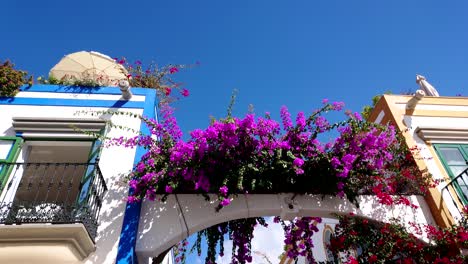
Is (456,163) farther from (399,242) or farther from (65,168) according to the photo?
(65,168)

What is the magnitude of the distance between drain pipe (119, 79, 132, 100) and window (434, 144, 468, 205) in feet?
19.8

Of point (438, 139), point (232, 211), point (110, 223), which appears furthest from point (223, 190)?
point (438, 139)

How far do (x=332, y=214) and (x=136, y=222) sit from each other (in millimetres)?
3060

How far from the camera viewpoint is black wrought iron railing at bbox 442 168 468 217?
5875mm

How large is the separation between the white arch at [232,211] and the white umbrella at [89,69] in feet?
11.1

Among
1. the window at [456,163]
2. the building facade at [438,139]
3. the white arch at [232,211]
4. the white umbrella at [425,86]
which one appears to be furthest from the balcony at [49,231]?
the white umbrella at [425,86]

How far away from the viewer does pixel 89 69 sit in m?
7.55

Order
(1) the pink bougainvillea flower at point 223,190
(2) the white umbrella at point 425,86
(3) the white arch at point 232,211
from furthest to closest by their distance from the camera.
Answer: (2) the white umbrella at point 425,86 → (3) the white arch at point 232,211 → (1) the pink bougainvillea flower at point 223,190

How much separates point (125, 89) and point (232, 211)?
3.10 metres

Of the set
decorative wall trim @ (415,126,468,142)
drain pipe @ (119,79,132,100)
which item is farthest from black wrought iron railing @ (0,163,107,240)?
decorative wall trim @ (415,126,468,142)

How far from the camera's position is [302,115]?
5.58 metres

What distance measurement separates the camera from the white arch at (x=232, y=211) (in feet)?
16.5

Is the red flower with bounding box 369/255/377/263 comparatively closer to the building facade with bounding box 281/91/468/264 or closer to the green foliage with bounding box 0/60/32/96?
the building facade with bounding box 281/91/468/264

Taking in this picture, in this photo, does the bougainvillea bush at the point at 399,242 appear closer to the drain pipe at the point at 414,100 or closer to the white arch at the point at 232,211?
the white arch at the point at 232,211
